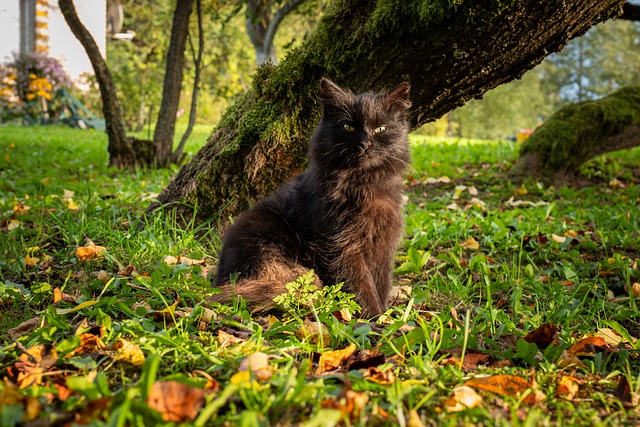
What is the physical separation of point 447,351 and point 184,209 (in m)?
2.66

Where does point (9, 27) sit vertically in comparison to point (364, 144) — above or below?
above

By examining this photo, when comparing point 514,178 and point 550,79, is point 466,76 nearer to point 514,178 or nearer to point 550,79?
point 514,178

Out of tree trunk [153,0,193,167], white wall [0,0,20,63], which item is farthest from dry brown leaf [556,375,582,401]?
white wall [0,0,20,63]

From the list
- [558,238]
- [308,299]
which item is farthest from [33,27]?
[308,299]

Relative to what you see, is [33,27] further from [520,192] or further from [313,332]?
[313,332]

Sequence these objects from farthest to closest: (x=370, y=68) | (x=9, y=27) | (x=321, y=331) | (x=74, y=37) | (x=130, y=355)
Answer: (x=74, y=37)
(x=9, y=27)
(x=370, y=68)
(x=321, y=331)
(x=130, y=355)

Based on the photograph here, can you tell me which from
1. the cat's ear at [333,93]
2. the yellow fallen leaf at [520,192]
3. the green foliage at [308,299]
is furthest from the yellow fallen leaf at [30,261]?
the yellow fallen leaf at [520,192]

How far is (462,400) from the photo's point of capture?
5.08ft

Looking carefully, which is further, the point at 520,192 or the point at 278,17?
the point at 278,17

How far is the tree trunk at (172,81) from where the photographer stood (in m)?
6.35

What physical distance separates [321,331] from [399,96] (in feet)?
5.17

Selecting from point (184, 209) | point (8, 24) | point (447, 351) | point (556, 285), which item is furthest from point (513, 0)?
point (8, 24)

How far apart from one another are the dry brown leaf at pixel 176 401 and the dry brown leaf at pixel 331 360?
56 cm

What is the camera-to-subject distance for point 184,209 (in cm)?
411
